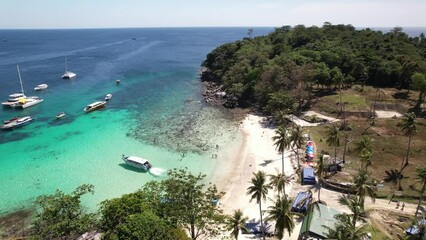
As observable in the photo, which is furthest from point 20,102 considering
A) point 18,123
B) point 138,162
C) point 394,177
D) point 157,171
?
point 394,177

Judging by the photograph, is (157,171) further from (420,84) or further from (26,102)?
(420,84)

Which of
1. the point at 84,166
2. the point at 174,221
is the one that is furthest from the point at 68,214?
the point at 84,166

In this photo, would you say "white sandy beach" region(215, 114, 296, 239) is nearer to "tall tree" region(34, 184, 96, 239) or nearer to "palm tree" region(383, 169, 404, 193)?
"palm tree" region(383, 169, 404, 193)

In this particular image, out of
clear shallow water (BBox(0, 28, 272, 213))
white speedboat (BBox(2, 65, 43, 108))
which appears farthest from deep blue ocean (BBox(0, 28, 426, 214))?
white speedboat (BBox(2, 65, 43, 108))

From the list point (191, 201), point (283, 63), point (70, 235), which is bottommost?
point (70, 235)

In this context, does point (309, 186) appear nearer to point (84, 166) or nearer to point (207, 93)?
point (84, 166)

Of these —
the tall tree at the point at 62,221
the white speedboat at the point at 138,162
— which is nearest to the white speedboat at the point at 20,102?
the white speedboat at the point at 138,162
